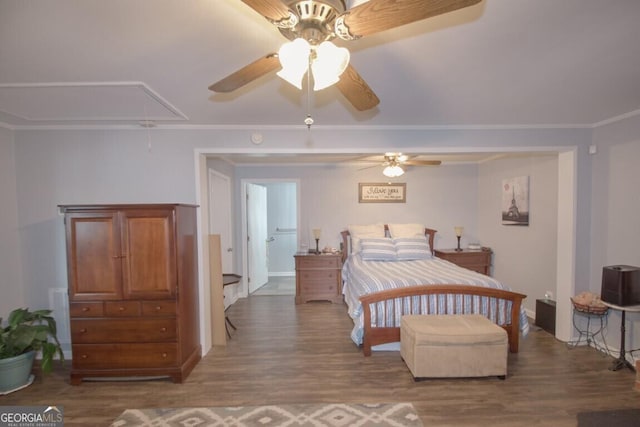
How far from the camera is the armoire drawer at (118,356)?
2.57 metres

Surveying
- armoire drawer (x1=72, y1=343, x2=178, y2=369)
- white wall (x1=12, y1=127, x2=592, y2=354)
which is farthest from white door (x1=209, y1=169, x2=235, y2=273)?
armoire drawer (x1=72, y1=343, x2=178, y2=369)

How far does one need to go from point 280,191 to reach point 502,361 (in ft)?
17.0

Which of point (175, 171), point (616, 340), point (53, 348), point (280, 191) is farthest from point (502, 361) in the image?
point (280, 191)

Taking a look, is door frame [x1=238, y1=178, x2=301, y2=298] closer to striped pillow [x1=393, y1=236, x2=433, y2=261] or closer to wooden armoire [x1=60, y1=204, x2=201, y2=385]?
striped pillow [x1=393, y1=236, x2=433, y2=261]

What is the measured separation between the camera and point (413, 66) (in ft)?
6.14

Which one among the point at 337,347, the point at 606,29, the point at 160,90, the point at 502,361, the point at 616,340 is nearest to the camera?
the point at 606,29

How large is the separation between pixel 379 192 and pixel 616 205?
2.96 metres

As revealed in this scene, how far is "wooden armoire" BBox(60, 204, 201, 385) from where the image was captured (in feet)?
8.34

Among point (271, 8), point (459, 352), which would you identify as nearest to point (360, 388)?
point (459, 352)

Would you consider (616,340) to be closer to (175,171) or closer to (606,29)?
(606,29)

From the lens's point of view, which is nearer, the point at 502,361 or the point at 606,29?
the point at 606,29

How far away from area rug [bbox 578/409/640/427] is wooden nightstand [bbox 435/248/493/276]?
3.12 m

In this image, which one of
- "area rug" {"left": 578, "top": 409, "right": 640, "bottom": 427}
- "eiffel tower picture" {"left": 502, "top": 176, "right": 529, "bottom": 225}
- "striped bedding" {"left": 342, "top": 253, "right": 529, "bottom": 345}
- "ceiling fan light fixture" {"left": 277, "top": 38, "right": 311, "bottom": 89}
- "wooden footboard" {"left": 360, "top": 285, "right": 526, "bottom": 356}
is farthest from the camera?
"eiffel tower picture" {"left": 502, "top": 176, "right": 529, "bottom": 225}

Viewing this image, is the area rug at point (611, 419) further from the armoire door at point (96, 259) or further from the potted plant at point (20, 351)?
the potted plant at point (20, 351)
